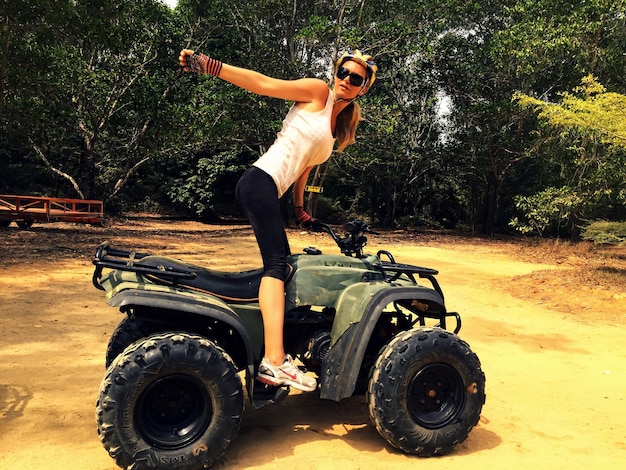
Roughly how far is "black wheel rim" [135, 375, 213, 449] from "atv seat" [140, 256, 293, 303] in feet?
1.78

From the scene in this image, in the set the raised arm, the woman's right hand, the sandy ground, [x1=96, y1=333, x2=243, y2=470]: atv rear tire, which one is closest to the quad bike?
[x1=96, y1=333, x2=243, y2=470]: atv rear tire

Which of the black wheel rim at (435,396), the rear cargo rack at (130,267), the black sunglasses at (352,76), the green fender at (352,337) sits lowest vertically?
the black wheel rim at (435,396)

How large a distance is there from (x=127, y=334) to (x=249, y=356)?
3.44 ft

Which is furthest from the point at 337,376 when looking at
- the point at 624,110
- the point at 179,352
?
the point at 624,110

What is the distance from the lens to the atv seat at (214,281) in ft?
10.2

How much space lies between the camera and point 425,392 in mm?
3215

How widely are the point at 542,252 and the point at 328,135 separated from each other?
58.8 feet

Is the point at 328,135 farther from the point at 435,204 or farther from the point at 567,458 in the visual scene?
the point at 435,204

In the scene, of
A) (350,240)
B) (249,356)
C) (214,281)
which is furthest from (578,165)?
(249,356)

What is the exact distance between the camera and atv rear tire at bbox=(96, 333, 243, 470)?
269 centimetres

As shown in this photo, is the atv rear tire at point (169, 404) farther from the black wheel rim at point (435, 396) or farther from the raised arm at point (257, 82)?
the raised arm at point (257, 82)

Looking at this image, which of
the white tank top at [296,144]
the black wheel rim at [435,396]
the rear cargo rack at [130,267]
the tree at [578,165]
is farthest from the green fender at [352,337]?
the tree at [578,165]

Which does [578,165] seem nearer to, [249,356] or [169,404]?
[249,356]

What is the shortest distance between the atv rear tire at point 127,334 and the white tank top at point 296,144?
4.28 ft
